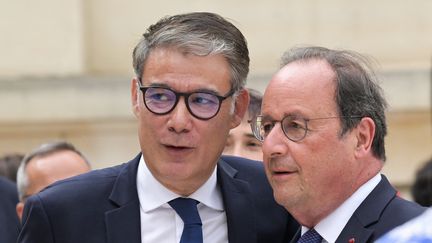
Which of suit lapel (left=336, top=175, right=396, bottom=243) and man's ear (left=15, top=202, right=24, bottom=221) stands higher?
suit lapel (left=336, top=175, right=396, bottom=243)

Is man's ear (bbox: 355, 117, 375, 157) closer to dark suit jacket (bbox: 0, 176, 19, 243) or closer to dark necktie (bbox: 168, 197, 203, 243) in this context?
dark necktie (bbox: 168, 197, 203, 243)

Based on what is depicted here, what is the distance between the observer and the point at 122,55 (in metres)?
13.0

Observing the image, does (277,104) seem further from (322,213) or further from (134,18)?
(134,18)

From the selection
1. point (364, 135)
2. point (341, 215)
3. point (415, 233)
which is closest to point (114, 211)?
point (341, 215)

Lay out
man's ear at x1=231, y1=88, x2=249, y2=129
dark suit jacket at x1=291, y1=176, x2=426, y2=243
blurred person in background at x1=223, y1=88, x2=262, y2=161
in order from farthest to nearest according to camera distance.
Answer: blurred person in background at x1=223, y1=88, x2=262, y2=161, man's ear at x1=231, y1=88, x2=249, y2=129, dark suit jacket at x1=291, y1=176, x2=426, y2=243

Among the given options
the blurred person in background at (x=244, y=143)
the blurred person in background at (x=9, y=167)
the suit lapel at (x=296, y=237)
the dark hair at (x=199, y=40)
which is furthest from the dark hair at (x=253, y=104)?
the blurred person in background at (x=9, y=167)

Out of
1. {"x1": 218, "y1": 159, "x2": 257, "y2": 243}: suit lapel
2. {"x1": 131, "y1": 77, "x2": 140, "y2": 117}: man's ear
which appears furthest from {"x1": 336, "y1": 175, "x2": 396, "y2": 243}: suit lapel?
{"x1": 131, "y1": 77, "x2": 140, "y2": 117}: man's ear

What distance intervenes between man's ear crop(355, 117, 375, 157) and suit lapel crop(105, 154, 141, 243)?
0.85 m

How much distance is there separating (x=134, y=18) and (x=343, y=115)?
8.80 meters

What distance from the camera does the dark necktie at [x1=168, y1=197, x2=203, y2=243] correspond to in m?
4.53

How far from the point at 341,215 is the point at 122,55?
8903 millimetres

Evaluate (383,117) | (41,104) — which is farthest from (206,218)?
(41,104)

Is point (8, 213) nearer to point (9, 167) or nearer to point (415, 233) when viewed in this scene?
point (9, 167)

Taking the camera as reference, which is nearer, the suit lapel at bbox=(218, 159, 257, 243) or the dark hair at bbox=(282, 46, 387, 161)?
the dark hair at bbox=(282, 46, 387, 161)
